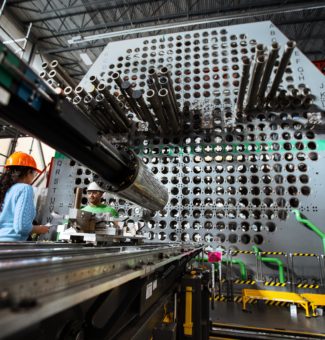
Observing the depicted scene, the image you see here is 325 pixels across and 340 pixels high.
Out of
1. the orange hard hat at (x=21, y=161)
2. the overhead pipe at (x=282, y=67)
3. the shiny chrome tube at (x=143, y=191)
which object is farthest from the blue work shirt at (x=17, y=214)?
the overhead pipe at (x=282, y=67)

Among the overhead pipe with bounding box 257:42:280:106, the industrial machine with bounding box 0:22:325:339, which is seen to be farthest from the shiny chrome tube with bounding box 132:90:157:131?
the overhead pipe with bounding box 257:42:280:106

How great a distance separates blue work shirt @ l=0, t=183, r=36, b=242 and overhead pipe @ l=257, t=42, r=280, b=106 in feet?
9.74

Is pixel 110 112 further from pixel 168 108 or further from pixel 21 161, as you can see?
pixel 21 161

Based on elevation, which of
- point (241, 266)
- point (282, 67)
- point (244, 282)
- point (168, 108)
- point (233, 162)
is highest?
point (282, 67)

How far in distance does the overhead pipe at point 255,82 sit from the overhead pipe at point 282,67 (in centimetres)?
24

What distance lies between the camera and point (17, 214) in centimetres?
165

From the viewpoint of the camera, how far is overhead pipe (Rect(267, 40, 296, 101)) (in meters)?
2.89

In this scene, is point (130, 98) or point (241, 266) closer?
point (241, 266)

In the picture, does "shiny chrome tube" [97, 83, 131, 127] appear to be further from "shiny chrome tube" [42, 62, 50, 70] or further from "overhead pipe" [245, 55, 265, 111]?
"overhead pipe" [245, 55, 265, 111]

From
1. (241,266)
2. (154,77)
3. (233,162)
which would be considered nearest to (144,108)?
(154,77)

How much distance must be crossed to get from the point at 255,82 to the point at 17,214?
3039mm

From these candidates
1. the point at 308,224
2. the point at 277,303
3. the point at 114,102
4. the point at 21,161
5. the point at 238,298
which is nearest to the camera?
the point at 21,161

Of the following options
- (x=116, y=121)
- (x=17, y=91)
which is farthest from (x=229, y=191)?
(x=17, y=91)

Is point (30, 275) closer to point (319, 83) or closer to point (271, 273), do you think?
point (271, 273)
